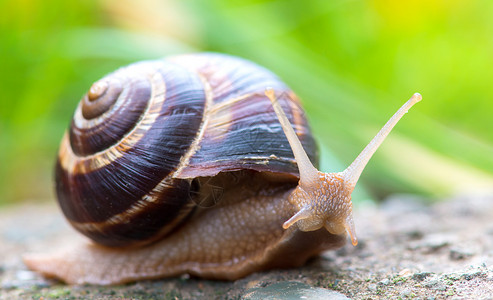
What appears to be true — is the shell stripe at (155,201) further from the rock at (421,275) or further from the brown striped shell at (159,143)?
Result: the rock at (421,275)

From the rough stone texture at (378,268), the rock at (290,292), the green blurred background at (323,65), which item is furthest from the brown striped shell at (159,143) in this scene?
the green blurred background at (323,65)

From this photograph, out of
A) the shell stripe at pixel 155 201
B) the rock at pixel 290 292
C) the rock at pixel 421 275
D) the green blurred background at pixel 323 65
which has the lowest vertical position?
the rock at pixel 290 292

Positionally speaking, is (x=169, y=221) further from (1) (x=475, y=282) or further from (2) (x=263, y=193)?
(1) (x=475, y=282)

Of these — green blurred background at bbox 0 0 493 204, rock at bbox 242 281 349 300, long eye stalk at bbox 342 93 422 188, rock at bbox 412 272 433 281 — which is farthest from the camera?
green blurred background at bbox 0 0 493 204

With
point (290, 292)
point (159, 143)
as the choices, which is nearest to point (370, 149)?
point (290, 292)

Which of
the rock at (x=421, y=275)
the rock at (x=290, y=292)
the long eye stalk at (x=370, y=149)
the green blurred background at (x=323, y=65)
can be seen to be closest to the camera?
the rock at (x=290, y=292)

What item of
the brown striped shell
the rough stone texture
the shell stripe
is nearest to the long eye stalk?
the brown striped shell

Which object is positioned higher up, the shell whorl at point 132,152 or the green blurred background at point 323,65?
the green blurred background at point 323,65

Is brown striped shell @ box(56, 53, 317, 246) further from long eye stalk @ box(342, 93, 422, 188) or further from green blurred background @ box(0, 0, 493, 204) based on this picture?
green blurred background @ box(0, 0, 493, 204)
